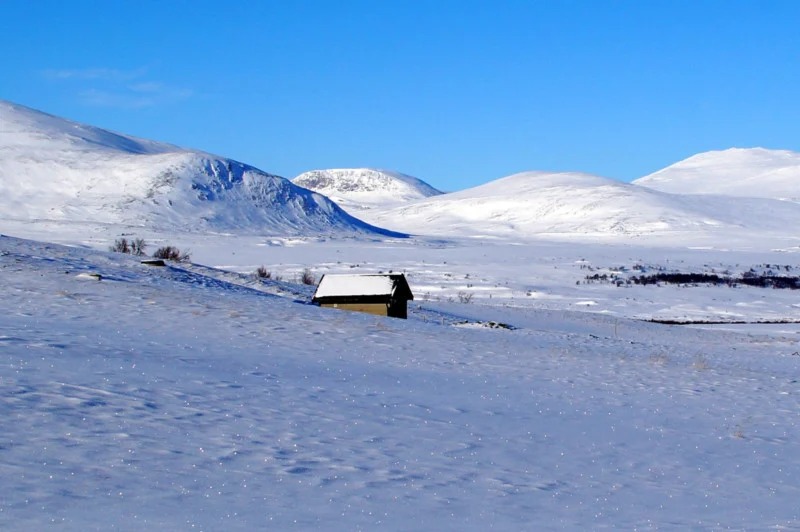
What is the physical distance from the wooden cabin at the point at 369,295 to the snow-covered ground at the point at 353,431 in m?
10.7

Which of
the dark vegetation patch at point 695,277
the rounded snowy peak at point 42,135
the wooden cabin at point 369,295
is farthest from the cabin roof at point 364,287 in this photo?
the rounded snowy peak at point 42,135

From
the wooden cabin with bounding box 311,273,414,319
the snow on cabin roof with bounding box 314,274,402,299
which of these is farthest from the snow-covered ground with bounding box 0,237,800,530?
the snow on cabin roof with bounding box 314,274,402,299

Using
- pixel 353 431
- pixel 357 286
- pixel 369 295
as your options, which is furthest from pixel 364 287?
pixel 353 431

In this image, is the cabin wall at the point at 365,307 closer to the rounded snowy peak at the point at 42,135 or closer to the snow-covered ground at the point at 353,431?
the snow-covered ground at the point at 353,431

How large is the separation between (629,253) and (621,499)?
349 ft

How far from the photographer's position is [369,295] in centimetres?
3139

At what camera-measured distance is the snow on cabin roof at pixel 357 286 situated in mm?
31344

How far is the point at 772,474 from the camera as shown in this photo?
34.4ft

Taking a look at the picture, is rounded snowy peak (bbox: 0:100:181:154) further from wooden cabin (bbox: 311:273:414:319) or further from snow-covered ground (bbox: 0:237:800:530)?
snow-covered ground (bbox: 0:237:800:530)

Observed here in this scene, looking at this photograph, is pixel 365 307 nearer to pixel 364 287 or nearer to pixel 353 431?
pixel 364 287

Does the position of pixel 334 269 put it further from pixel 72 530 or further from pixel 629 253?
pixel 72 530

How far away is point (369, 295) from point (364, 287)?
537mm

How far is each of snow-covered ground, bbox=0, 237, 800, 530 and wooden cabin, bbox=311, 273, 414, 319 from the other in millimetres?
10692

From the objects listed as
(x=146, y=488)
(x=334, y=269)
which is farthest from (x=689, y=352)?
(x=334, y=269)
